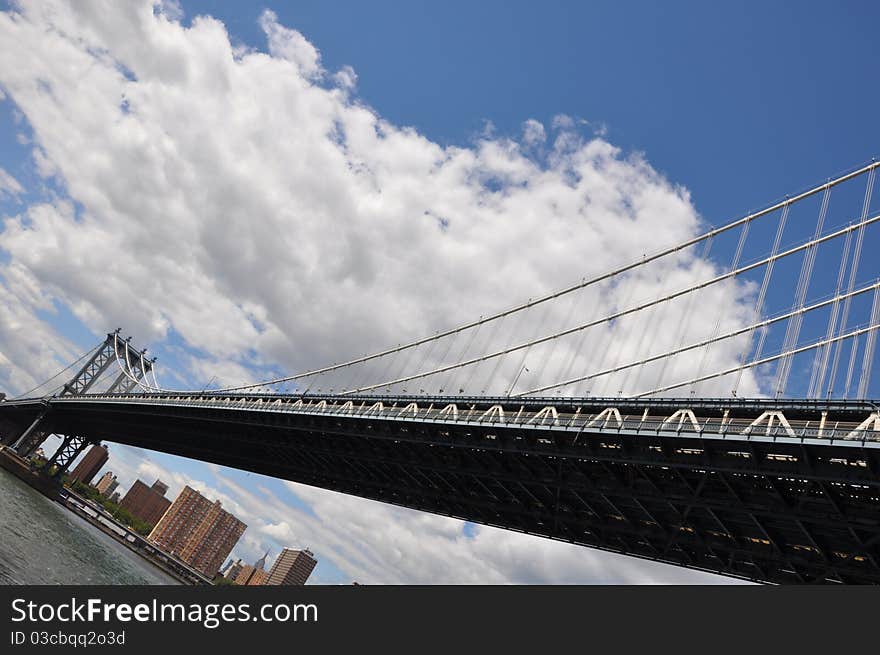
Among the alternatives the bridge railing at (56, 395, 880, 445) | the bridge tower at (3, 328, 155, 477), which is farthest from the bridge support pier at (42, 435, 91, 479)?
the bridge railing at (56, 395, 880, 445)

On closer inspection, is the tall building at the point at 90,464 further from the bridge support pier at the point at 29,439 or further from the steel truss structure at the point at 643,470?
the steel truss structure at the point at 643,470

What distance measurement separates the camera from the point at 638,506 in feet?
100

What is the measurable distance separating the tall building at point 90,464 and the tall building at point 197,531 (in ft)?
107

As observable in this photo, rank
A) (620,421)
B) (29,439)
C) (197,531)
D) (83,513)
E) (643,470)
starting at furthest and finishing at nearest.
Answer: (197,531) < (83,513) < (29,439) < (643,470) < (620,421)

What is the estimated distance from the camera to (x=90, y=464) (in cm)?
19062

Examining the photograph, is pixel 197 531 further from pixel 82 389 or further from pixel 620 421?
pixel 620 421

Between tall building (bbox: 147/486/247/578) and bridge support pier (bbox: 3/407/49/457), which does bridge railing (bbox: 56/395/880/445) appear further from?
tall building (bbox: 147/486/247/578)

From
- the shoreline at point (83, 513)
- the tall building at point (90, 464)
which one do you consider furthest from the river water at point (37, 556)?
the tall building at point (90, 464)

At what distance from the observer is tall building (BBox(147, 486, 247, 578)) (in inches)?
6609

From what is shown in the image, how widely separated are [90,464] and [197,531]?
154 ft

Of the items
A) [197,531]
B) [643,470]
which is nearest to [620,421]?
[643,470]

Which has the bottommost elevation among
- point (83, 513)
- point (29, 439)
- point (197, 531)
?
point (83, 513)
